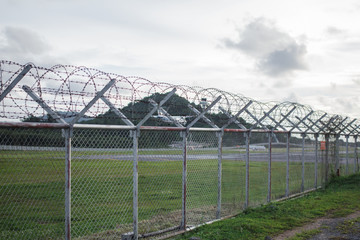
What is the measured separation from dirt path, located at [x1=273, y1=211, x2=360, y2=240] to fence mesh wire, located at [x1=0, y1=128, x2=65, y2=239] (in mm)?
4691

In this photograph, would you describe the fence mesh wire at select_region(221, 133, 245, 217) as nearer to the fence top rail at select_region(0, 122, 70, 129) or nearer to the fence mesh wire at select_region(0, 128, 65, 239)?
the fence mesh wire at select_region(0, 128, 65, 239)

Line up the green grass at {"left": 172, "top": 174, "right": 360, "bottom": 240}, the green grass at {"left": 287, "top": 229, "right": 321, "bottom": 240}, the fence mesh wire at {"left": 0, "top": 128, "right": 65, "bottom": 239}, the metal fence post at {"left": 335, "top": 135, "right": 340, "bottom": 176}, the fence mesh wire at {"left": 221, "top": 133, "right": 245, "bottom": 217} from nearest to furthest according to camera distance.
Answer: the fence mesh wire at {"left": 0, "top": 128, "right": 65, "bottom": 239} < the green grass at {"left": 172, "top": 174, "right": 360, "bottom": 240} < the green grass at {"left": 287, "top": 229, "right": 321, "bottom": 240} < the fence mesh wire at {"left": 221, "top": 133, "right": 245, "bottom": 217} < the metal fence post at {"left": 335, "top": 135, "right": 340, "bottom": 176}

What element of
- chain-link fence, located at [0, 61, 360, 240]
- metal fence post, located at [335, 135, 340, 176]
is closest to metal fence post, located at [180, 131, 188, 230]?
chain-link fence, located at [0, 61, 360, 240]

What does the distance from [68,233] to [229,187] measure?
10.1 metres

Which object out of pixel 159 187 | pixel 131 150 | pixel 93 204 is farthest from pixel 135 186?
pixel 159 187

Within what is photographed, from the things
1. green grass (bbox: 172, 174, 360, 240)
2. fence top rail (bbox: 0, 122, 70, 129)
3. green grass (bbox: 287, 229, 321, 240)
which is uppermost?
fence top rail (bbox: 0, 122, 70, 129)

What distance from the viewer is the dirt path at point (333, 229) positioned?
26.1 ft

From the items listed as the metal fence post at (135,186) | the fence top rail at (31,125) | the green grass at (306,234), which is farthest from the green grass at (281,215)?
the fence top rail at (31,125)

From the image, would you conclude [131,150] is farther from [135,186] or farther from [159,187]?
[159,187]

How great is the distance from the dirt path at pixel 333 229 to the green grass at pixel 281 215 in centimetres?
22

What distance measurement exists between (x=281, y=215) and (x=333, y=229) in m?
1.29

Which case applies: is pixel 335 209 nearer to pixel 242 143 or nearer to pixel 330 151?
pixel 242 143

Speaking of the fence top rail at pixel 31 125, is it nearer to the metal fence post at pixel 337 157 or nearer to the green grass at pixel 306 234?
the green grass at pixel 306 234

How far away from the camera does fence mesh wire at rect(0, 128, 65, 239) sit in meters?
5.38
